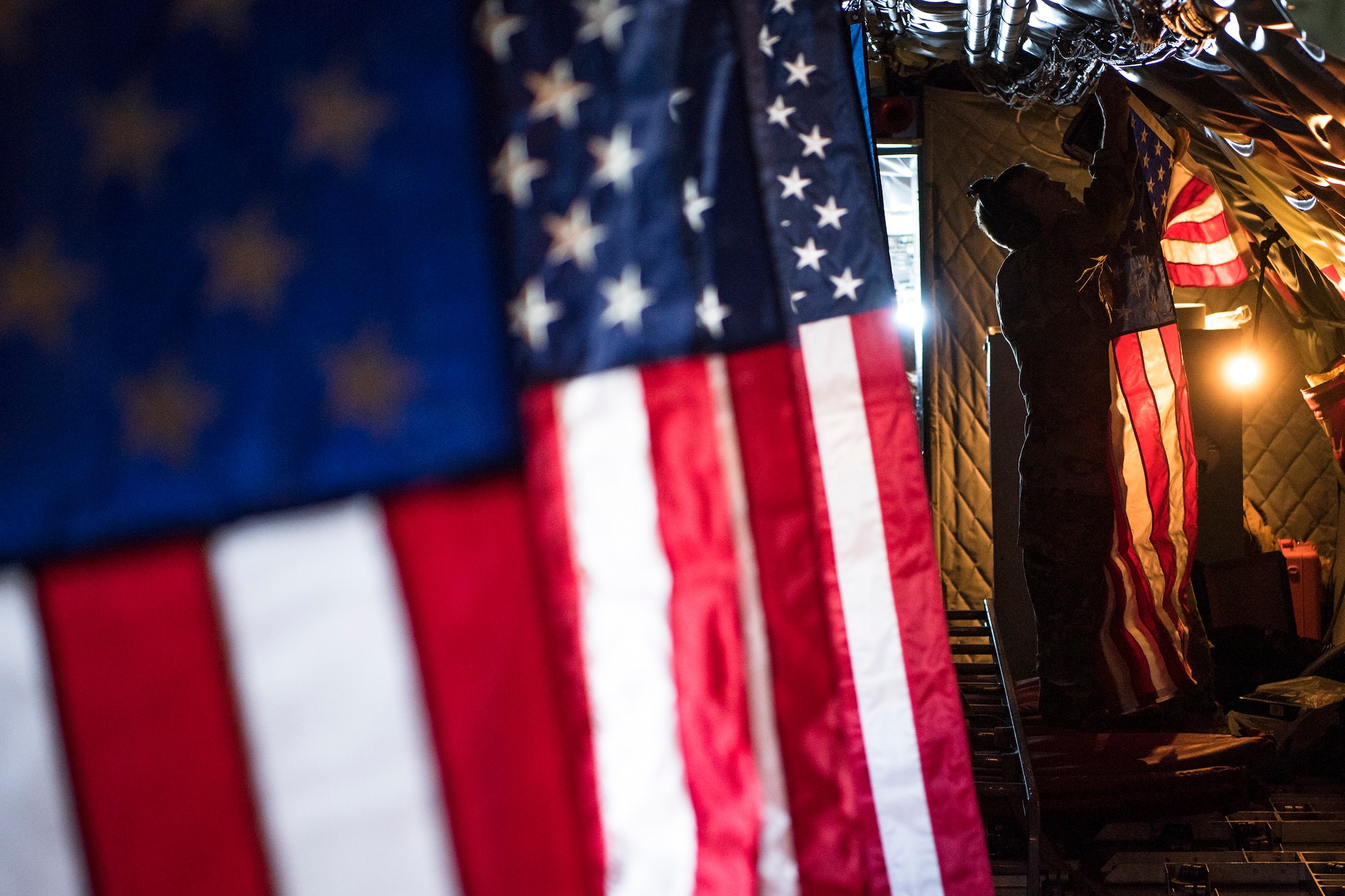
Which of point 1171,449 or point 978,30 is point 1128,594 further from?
point 978,30

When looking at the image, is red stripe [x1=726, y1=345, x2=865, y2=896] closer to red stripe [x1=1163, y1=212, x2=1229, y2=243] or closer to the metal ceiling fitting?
the metal ceiling fitting

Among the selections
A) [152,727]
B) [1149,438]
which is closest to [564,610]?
[152,727]

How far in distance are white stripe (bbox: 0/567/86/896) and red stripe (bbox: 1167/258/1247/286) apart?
389 centimetres

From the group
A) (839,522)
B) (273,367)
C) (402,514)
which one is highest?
(273,367)

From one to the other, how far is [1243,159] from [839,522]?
5.77ft

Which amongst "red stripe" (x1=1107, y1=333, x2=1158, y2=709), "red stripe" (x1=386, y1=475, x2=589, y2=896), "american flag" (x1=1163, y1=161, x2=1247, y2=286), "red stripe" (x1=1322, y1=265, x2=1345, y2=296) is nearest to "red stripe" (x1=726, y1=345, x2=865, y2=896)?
"red stripe" (x1=386, y1=475, x2=589, y2=896)

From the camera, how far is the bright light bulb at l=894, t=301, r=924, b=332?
3959mm

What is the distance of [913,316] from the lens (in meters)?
3.98

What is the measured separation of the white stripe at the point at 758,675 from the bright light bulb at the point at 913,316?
11.1ft

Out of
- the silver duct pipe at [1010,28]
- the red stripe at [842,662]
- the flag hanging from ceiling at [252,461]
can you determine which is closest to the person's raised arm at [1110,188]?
Answer: the silver duct pipe at [1010,28]

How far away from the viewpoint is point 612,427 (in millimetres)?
737

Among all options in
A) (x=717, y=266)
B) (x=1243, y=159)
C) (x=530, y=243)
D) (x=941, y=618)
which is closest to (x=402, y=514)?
(x=530, y=243)

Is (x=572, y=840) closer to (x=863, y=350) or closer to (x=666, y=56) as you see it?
(x=863, y=350)

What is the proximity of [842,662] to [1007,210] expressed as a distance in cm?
228
